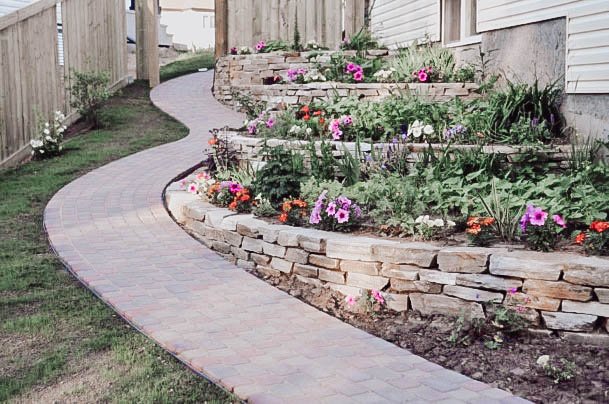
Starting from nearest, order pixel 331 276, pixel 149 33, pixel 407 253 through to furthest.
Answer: pixel 407 253
pixel 331 276
pixel 149 33

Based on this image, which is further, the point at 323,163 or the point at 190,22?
the point at 190,22

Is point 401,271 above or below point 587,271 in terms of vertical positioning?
below

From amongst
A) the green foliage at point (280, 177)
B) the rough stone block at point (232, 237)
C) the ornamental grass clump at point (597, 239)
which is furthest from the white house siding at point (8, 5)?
the ornamental grass clump at point (597, 239)

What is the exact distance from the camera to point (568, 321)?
12.1 feet

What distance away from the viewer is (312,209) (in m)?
5.11

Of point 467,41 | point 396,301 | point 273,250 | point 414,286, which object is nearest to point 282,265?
point 273,250

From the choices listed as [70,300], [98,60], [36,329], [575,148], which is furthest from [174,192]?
[98,60]

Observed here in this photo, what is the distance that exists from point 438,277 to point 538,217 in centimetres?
63

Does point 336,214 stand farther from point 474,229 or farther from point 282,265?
point 474,229

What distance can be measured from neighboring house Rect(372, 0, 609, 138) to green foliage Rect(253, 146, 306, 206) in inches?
91.6

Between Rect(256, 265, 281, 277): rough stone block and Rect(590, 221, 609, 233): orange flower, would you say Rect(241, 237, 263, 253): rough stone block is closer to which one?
Rect(256, 265, 281, 277): rough stone block

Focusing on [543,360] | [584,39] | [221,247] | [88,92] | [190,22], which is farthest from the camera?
[190,22]

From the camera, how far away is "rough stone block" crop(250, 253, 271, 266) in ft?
16.2

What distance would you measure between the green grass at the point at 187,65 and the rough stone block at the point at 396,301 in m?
11.1
